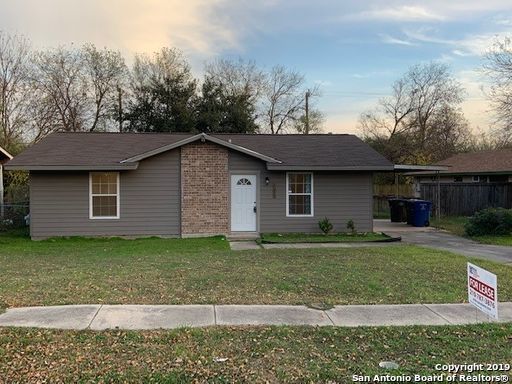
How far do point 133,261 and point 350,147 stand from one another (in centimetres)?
1012

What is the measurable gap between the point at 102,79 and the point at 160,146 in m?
22.5

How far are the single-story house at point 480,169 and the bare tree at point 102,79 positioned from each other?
23868 mm

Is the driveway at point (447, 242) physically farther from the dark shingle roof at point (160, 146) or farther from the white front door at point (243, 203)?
the white front door at point (243, 203)

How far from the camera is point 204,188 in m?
15.1

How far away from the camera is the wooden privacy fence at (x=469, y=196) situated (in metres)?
23.1

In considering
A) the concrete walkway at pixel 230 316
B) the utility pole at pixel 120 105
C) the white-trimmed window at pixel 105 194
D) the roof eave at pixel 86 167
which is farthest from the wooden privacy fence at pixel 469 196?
the utility pole at pixel 120 105

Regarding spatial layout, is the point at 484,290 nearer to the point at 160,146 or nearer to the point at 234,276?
the point at 234,276

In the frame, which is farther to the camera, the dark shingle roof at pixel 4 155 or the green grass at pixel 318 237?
the dark shingle roof at pixel 4 155

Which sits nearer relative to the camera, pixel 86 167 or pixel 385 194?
pixel 86 167

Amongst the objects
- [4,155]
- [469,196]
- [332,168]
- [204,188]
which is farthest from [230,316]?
[469,196]

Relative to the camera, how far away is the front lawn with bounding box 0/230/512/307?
6477 mm

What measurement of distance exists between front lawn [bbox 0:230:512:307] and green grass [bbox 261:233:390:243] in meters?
1.98

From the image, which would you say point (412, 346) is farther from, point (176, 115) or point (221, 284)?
point (176, 115)

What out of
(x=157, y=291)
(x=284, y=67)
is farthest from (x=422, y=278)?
(x=284, y=67)
